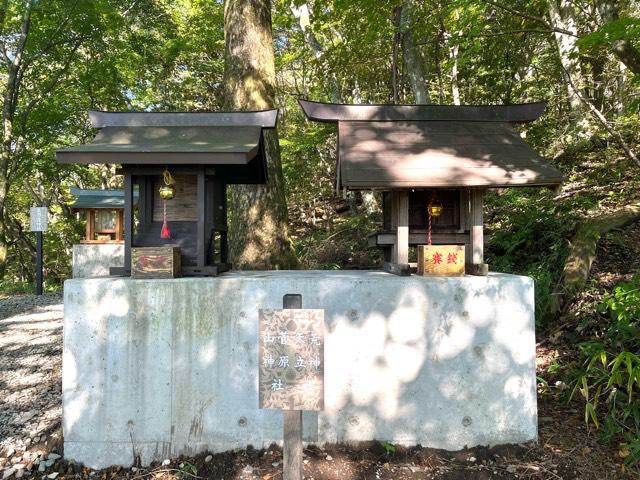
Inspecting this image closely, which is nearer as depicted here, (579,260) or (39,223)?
(579,260)

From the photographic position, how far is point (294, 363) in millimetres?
2572

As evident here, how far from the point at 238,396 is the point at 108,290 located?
143 cm

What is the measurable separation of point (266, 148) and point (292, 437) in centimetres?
454

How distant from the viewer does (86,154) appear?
3604 mm

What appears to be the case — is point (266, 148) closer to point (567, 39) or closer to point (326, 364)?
point (326, 364)

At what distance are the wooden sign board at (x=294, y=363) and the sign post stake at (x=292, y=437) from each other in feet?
0.20

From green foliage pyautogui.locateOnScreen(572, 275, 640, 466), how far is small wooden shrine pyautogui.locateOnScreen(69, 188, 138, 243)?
1174 cm

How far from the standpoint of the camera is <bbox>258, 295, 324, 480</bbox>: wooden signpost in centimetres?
257

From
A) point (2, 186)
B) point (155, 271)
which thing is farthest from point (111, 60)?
point (155, 271)

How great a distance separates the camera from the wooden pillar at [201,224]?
388 centimetres

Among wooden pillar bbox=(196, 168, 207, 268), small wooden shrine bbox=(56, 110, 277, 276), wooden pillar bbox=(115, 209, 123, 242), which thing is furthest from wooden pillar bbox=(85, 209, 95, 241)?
wooden pillar bbox=(196, 168, 207, 268)

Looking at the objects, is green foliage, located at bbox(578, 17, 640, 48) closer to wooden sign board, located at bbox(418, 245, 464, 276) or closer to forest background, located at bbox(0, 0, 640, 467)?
forest background, located at bbox(0, 0, 640, 467)

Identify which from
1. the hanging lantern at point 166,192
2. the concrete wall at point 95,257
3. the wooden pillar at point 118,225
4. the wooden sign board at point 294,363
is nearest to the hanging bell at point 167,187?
the hanging lantern at point 166,192

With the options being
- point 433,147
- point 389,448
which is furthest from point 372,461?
point 433,147
